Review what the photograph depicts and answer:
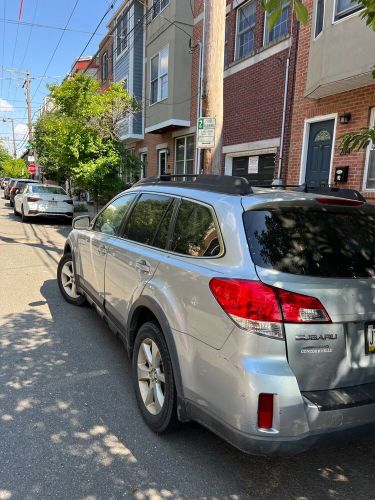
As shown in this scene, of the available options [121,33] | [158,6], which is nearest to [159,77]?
[158,6]

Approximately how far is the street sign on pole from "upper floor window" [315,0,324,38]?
A: 4.35 meters

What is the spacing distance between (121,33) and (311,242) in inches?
864

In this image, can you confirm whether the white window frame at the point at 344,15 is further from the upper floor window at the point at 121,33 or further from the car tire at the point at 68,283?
the upper floor window at the point at 121,33

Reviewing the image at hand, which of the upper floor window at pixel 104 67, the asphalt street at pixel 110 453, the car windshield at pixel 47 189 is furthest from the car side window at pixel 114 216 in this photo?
the upper floor window at pixel 104 67

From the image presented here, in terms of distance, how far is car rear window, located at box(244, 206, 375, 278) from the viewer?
7.59ft

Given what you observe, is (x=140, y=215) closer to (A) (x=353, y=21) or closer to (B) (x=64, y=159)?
(A) (x=353, y=21)

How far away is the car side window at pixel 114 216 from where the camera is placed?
164 inches

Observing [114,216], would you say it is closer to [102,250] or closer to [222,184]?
[102,250]

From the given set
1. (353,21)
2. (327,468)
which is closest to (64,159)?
(353,21)

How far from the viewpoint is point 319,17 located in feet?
29.0

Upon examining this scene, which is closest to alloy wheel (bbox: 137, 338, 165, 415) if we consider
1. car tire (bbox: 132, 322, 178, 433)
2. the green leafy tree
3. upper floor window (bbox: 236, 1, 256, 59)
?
car tire (bbox: 132, 322, 178, 433)

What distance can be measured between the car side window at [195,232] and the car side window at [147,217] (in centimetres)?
31

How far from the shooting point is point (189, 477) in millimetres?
2562

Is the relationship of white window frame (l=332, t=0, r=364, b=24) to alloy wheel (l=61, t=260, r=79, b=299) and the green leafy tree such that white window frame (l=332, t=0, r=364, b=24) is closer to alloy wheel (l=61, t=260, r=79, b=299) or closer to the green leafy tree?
alloy wheel (l=61, t=260, r=79, b=299)
